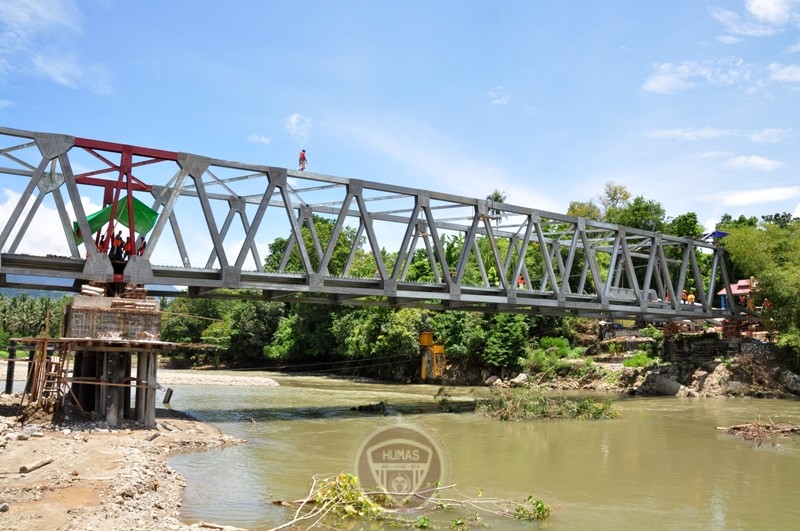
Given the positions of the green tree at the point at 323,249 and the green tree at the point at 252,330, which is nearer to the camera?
the green tree at the point at 323,249

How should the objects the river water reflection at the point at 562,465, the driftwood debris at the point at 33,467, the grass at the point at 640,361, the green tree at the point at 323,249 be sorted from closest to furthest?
the river water reflection at the point at 562,465 → the driftwood debris at the point at 33,467 → the grass at the point at 640,361 → the green tree at the point at 323,249

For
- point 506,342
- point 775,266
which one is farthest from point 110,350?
point 775,266

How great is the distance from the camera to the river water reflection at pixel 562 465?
1120 centimetres

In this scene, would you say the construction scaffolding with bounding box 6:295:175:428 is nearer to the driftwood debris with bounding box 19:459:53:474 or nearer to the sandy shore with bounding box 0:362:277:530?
the sandy shore with bounding box 0:362:277:530

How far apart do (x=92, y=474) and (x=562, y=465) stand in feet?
33.2

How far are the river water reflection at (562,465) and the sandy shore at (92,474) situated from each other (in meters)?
0.63

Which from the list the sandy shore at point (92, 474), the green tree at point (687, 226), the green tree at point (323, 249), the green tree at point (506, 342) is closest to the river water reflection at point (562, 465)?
the sandy shore at point (92, 474)

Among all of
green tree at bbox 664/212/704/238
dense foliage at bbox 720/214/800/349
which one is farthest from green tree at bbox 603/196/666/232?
dense foliage at bbox 720/214/800/349

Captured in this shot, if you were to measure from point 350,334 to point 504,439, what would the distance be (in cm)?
3446

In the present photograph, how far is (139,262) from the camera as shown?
1941 cm

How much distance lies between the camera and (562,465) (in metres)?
15.7

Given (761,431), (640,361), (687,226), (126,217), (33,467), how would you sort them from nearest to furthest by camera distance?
1. (33,467)
2. (761,431)
3. (126,217)
4. (640,361)
5. (687,226)

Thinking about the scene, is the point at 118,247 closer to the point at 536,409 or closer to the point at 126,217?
the point at 126,217

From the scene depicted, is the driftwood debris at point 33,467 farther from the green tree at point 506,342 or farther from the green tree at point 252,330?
the green tree at point 252,330
